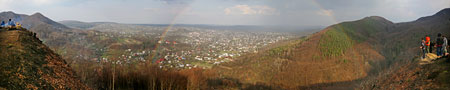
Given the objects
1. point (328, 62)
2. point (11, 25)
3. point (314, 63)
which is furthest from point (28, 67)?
point (328, 62)

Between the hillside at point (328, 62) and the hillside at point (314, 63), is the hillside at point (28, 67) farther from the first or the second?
the hillside at point (314, 63)

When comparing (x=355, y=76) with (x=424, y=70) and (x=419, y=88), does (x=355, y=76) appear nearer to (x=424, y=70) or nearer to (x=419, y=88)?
(x=424, y=70)

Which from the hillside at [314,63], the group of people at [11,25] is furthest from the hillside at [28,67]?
the hillside at [314,63]

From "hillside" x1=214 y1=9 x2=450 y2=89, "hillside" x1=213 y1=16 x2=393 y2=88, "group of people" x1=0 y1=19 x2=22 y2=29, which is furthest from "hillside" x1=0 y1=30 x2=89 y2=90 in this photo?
"hillside" x1=213 y1=16 x2=393 y2=88

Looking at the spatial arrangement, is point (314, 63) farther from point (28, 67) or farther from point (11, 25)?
point (11, 25)

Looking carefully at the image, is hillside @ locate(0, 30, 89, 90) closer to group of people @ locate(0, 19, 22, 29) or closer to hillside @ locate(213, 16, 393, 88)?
group of people @ locate(0, 19, 22, 29)
